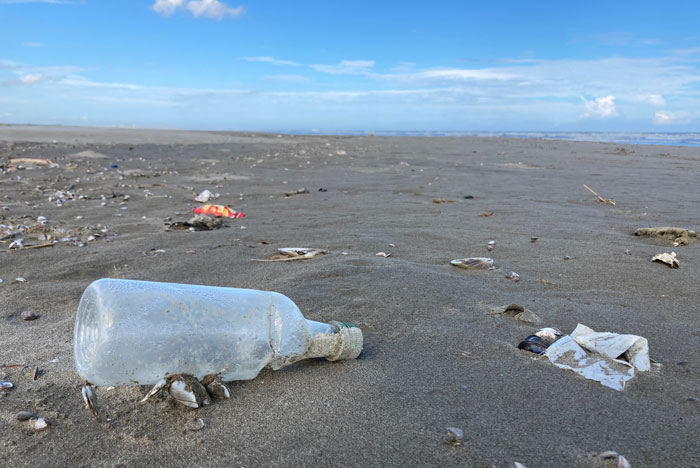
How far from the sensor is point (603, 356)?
1738 millimetres

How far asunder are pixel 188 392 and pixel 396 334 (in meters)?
0.89

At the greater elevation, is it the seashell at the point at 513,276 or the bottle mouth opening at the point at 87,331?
the bottle mouth opening at the point at 87,331

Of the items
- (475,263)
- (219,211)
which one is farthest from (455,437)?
(219,211)

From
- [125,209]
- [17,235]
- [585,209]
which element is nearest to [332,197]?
[125,209]

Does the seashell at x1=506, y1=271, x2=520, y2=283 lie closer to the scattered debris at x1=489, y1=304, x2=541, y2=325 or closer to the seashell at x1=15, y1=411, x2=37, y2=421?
the scattered debris at x1=489, y1=304, x2=541, y2=325

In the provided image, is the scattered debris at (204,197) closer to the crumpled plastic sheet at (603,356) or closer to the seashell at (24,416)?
the seashell at (24,416)

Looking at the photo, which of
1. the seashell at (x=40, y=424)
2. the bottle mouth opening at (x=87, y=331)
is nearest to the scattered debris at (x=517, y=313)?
the bottle mouth opening at (x=87, y=331)

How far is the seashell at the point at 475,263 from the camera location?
2.96m

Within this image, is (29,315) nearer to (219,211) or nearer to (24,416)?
(24,416)

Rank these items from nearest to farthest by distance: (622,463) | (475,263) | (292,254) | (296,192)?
(622,463)
(475,263)
(292,254)
(296,192)

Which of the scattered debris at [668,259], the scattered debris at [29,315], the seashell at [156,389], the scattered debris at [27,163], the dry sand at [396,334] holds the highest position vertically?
the scattered debris at [27,163]

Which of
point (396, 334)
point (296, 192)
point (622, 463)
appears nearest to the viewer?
point (622, 463)

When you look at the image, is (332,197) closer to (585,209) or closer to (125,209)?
(125,209)

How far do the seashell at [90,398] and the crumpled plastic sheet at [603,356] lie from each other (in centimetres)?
151
